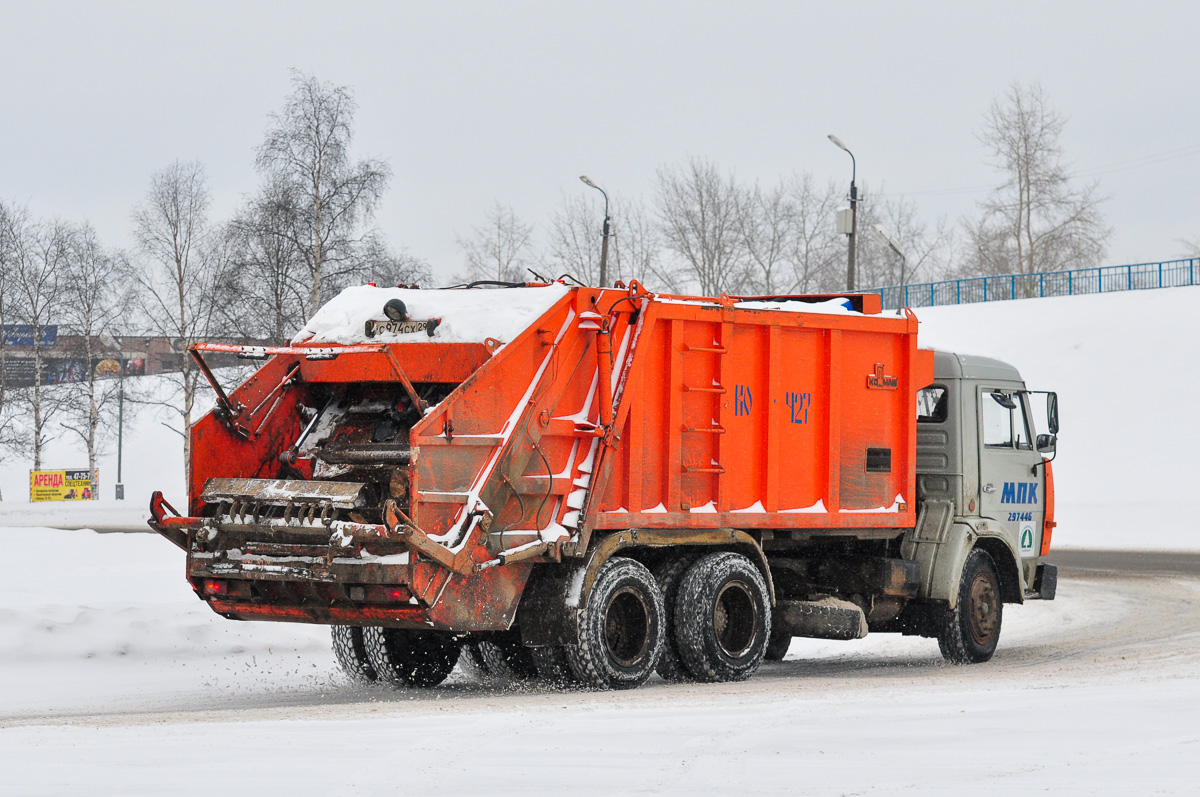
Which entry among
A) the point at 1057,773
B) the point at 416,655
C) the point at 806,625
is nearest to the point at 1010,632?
the point at 806,625

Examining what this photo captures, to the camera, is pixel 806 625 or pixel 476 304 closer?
pixel 476 304

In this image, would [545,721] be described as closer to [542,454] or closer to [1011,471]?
[542,454]

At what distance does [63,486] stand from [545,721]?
129 feet

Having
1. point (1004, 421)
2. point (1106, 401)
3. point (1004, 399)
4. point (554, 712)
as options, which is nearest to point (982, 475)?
point (1004, 421)

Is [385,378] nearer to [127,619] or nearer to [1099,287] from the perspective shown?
[127,619]

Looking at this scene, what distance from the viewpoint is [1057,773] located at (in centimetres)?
534

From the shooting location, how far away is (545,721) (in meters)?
6.65

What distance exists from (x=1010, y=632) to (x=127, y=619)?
8275 millimetres

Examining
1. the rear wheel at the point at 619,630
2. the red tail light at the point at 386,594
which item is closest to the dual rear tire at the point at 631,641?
the rear wheel at the point at 619,630

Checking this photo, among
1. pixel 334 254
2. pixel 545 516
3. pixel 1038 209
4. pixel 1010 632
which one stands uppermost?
pixel 1038 209

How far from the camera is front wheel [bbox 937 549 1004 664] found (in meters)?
11.0

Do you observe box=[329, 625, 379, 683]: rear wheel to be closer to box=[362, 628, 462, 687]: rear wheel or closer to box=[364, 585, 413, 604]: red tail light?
box=[362, 628, 462, 687]: rear wheel

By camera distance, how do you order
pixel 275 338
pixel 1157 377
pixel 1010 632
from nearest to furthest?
pixel 1010 632 → pixel 275 338 → pixel 1157 377

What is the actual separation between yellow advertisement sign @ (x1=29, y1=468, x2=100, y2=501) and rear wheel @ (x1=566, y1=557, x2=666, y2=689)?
3711cm
